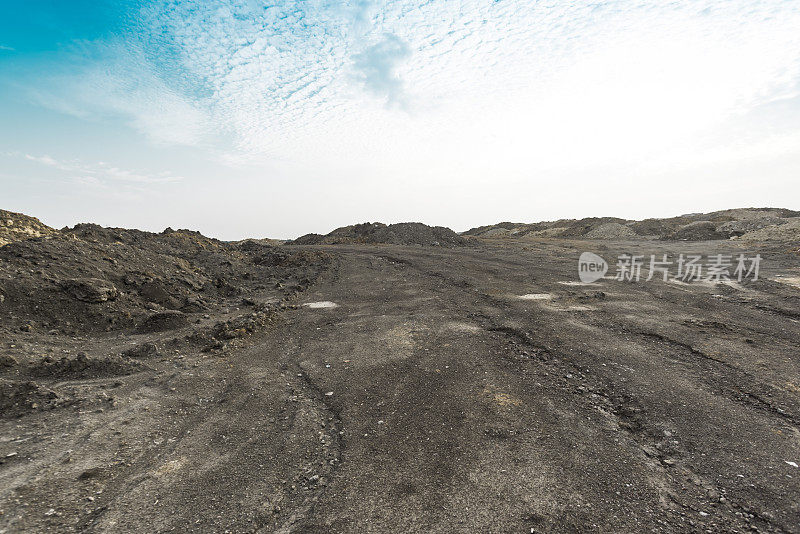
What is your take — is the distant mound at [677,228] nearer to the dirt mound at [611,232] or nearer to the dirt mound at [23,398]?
the dirt mound at [611,232]

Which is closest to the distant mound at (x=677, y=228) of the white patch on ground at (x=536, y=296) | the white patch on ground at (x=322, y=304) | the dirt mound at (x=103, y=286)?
the white patch on ground at (x=536, y=296)

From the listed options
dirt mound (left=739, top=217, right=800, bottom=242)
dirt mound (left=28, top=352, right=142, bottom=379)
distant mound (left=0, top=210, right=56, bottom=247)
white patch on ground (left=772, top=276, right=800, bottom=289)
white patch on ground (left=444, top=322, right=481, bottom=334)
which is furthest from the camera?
dirt mound (left=739, top=217, right=800, bottom=242)

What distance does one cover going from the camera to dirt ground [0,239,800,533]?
2945 mm

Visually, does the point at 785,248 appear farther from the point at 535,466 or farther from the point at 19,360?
the point at 19,360

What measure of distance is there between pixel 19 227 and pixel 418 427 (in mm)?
15675

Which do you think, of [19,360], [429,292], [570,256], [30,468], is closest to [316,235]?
[570,256]

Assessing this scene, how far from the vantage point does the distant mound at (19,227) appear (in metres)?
11.2

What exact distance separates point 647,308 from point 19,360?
1185cm

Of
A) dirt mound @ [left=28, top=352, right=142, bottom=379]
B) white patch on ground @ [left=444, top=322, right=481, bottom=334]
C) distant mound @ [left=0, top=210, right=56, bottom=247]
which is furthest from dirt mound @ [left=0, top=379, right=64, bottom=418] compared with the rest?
distant mound @ [left=0, top=210, right=56, bottom=247]

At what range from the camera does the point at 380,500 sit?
3072mm

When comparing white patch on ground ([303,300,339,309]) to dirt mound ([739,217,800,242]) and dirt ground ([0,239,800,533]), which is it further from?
dirt mound ([739,217,800,242])

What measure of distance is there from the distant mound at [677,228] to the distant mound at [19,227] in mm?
34733

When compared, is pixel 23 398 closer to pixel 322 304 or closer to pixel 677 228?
pixel 322 304

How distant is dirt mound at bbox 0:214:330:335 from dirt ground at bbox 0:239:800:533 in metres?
0.63
